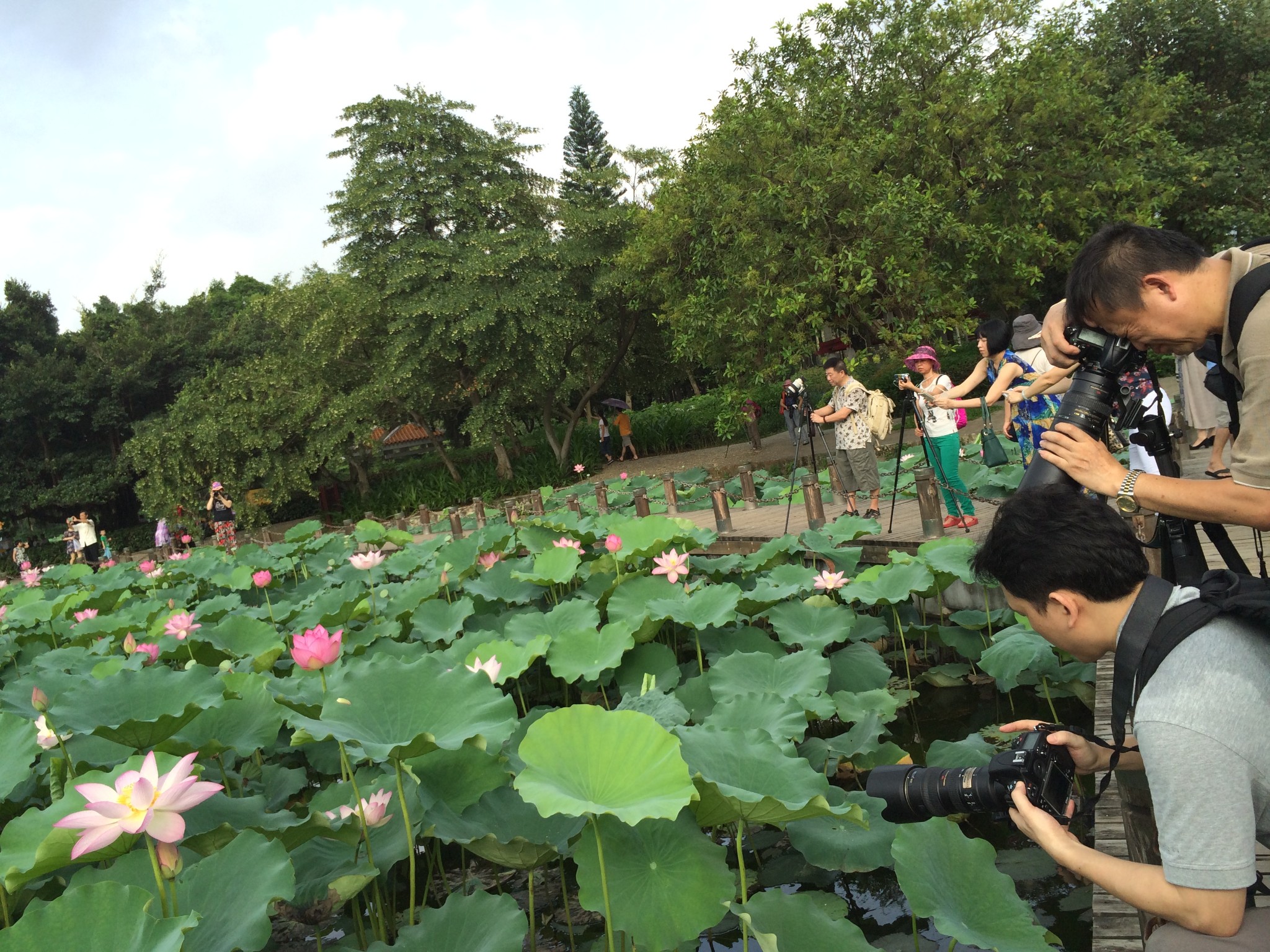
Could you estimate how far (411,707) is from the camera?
198 cm

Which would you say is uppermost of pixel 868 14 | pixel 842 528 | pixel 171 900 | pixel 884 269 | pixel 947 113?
pixel 868 14

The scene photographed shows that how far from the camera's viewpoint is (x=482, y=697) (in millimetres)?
2039

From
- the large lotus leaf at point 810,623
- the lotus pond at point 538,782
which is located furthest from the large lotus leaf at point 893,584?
the large lotus leaf at point 810,623

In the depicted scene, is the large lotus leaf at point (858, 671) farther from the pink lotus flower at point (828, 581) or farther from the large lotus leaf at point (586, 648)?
the large lotus leaf at point (586, 648)

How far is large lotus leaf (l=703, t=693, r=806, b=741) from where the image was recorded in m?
2.25

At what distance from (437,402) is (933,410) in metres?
14.9

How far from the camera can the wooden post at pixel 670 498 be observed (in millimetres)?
10016

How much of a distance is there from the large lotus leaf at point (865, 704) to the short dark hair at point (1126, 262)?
1698mm

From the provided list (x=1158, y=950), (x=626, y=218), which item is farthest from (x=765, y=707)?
(x=626, y=218)

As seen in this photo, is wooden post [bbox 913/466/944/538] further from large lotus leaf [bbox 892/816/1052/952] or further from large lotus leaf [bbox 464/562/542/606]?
large lotus leaf [bbox 892/816/1052/952]

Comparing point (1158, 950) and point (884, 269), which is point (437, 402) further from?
point (1158, 950)

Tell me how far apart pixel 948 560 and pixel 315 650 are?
283cm

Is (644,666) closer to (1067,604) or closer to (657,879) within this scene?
(657,879)

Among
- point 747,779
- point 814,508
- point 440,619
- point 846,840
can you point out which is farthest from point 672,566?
point 814,508
